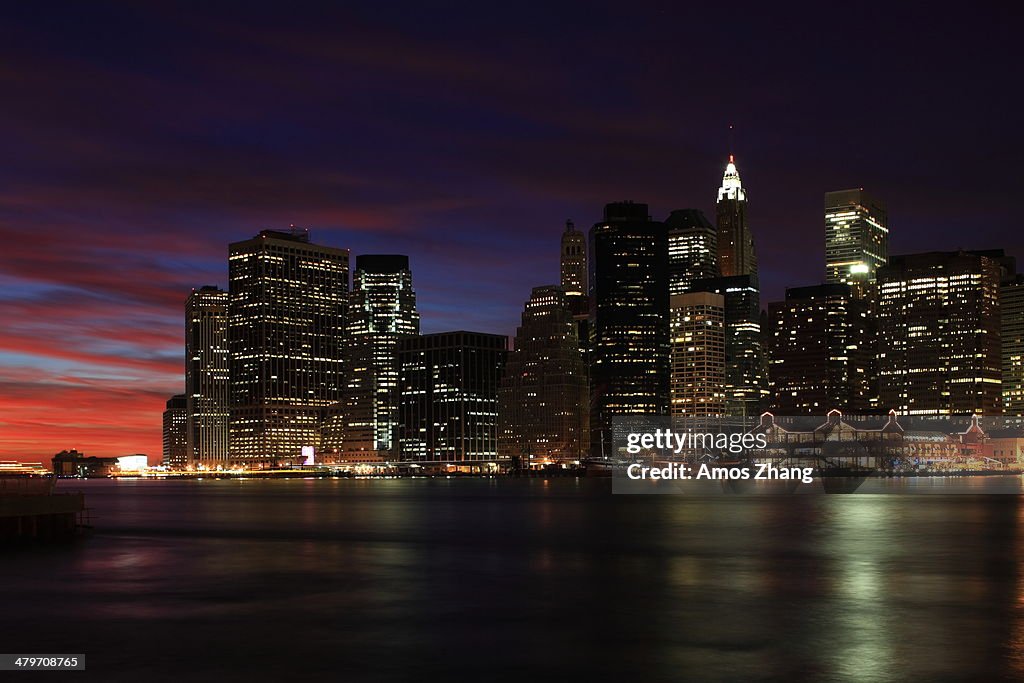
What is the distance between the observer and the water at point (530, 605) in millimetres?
34812

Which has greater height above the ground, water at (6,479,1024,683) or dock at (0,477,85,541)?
dock at (0,477,85,541)

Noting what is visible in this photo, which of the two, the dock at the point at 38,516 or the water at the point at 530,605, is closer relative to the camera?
the water at the point at 530,605

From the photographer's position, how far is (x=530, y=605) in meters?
48.2

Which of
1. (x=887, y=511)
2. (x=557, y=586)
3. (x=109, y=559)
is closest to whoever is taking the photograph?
(x=557, y=586)

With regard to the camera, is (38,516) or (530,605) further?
(38,516)

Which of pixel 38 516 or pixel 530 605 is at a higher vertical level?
pixel 38 516

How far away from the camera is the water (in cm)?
3481

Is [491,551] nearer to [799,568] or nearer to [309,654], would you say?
[799,568]

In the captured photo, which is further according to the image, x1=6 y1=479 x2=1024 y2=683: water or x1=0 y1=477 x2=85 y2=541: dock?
x1=0 y1=477 x2=85 y2=541: dock

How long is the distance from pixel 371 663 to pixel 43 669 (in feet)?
30.5

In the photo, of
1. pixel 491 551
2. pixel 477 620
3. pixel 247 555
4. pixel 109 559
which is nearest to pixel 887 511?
pixel 491 551

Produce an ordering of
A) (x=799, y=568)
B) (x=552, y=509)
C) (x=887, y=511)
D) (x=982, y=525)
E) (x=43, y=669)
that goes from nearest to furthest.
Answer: (x=43, y=669) → (x=799, y=568) → (x=982, y=525) → (x=887, y=511) → (x=552, y=509)

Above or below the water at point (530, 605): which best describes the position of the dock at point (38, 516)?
above

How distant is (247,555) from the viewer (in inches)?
2940
